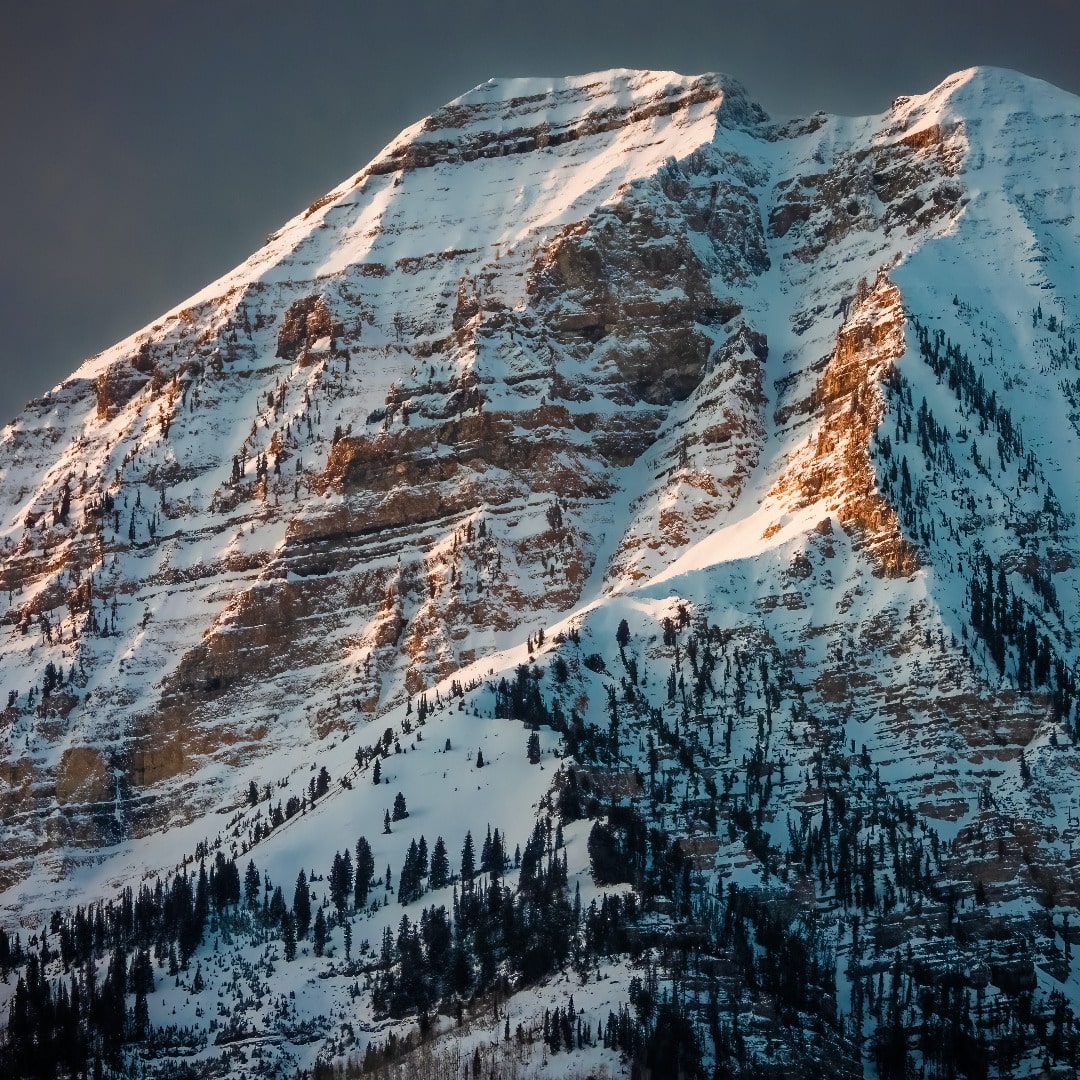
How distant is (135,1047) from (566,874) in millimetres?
37865

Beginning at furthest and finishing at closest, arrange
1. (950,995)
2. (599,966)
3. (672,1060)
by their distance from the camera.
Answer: (950,995)
(599,966)
(672,1060)

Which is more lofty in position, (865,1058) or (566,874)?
(566,874)

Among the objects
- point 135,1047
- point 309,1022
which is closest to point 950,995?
point 309,1022

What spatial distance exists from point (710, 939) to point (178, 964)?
1770 inches

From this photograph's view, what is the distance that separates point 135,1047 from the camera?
185750 mm

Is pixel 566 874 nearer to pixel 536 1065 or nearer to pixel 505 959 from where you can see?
pixel 505 959

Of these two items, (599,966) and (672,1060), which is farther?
(599,966)

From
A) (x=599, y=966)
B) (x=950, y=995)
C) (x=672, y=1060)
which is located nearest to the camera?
(x=672, y=1060)

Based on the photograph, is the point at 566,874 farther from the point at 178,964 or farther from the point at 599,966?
the point at 178,964

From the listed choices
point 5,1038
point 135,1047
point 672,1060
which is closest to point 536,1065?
point 672,1060

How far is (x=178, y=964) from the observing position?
199125 millimetres

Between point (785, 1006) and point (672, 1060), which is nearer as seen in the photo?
point (672, 1060)

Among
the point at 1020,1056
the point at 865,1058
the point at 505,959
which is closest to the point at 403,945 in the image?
the point at 505,959

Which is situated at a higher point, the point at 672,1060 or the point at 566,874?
the point at 566,874
